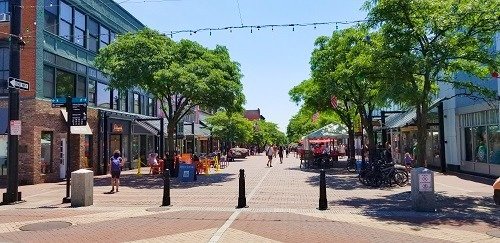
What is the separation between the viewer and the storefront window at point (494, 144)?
19.6 m

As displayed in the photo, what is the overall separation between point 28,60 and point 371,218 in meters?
16.7

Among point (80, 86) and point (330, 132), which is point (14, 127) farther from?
point (330, 132)

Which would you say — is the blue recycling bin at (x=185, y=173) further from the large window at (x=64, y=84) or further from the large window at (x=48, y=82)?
the large window at (x=64, y=84)

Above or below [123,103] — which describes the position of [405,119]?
below

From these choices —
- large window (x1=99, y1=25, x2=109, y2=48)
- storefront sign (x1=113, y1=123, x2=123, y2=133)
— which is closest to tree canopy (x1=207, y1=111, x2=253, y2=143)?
storefront sign (x1=113, y1=123, x2=123, y2=133)

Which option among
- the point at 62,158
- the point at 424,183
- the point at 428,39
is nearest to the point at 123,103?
the point at 62,158

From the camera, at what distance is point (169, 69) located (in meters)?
20.9

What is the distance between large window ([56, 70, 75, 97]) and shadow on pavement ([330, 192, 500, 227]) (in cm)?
1559

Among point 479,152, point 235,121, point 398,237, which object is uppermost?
point 235,121

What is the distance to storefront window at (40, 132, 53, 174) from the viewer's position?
21.2 m

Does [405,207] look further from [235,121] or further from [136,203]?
[235,121]

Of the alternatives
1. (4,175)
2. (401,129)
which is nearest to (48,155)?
(4,175)

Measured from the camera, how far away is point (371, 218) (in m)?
10.5

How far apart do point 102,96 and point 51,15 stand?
6524 millimetres
